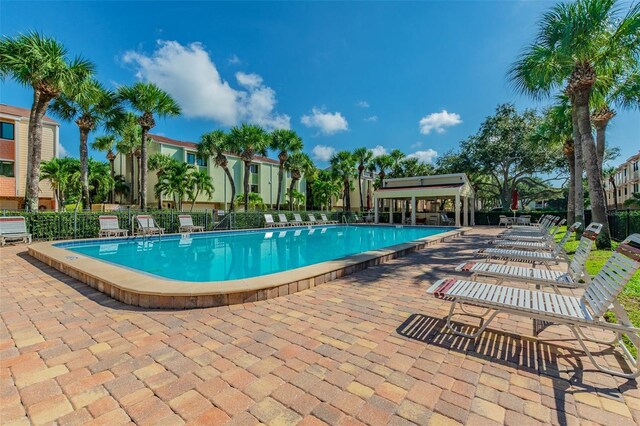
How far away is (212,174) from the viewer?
31828 mm

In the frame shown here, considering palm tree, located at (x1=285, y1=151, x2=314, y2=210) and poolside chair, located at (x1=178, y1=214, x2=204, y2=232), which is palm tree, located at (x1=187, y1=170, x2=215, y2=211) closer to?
palm tree, located at (x1=285, y1=151, x2=314, y2=210)

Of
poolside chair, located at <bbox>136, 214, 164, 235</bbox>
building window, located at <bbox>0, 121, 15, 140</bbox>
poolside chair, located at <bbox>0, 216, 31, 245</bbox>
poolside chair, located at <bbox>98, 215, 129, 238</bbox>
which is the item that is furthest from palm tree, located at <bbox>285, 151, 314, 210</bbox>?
building window, located at <bbox>0, 121, 15, 140</bbox>

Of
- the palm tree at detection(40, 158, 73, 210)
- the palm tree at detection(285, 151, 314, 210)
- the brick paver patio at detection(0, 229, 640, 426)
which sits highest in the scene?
the palm tree at detection(285, 151, 314, 210)

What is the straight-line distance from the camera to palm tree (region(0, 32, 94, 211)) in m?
11.5

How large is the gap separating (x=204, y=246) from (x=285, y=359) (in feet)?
35.3

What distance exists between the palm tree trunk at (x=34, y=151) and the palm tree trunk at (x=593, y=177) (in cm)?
1947

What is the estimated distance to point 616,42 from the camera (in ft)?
28.8

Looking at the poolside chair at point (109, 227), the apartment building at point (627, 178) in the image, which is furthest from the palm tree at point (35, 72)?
the apartment building at point (627, 178)

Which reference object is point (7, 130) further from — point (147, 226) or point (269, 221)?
point (269, 221)

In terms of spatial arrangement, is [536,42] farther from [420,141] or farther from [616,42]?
[420,141]

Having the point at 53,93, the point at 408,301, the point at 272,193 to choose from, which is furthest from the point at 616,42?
the point at 272,193

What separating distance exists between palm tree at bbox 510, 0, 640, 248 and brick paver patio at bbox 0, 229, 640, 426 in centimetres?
871

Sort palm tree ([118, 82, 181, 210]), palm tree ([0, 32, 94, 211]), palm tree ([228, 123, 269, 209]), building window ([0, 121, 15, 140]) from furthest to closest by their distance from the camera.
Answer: building window ([0, 121, 15, 140]), palm tree ([228, 123, 269, 209]), palm tree ([118, 82, 181, 210]), palm tree ([0, 32, 94, 211])

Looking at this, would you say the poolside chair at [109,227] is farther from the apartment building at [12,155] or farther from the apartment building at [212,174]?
the apartment building at [12,155]
